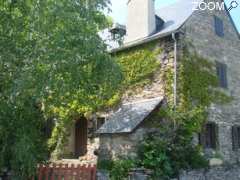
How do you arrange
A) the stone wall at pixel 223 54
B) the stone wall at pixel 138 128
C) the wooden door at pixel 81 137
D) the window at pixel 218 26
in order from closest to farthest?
1. the stone wall at pixel 138 128
2. the stone wall at pixel 223 54
3. the window at pixel 218 26
4. the wooden door at pixel 81 137

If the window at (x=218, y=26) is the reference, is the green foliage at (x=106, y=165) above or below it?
below

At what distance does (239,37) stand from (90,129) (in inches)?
358

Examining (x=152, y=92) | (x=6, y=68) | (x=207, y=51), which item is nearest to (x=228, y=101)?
(x=207, y=51)

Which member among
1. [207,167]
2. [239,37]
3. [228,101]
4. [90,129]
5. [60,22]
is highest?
[239,37]

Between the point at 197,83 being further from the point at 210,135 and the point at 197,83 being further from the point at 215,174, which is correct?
the point at 215,174

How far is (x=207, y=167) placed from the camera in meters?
13.4

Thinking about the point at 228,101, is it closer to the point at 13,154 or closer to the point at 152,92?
the point at 152,92

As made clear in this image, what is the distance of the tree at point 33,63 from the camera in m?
9.48

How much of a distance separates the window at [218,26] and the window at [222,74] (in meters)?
1.61

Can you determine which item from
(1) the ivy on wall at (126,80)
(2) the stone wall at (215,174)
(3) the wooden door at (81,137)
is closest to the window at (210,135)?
(2) the stone wall at (215,174)

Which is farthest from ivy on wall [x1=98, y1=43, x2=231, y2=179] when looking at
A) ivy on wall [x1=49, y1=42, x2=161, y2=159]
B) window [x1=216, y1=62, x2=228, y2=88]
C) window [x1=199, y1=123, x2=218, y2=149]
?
ivy on wall [x1=49, y1=42, x2=161, y2=159]

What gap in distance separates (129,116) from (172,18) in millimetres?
5560

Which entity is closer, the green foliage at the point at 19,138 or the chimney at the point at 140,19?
the green foliage at the point at 19,138

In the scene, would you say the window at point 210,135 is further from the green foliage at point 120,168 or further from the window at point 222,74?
the green foliage at point 120,168
